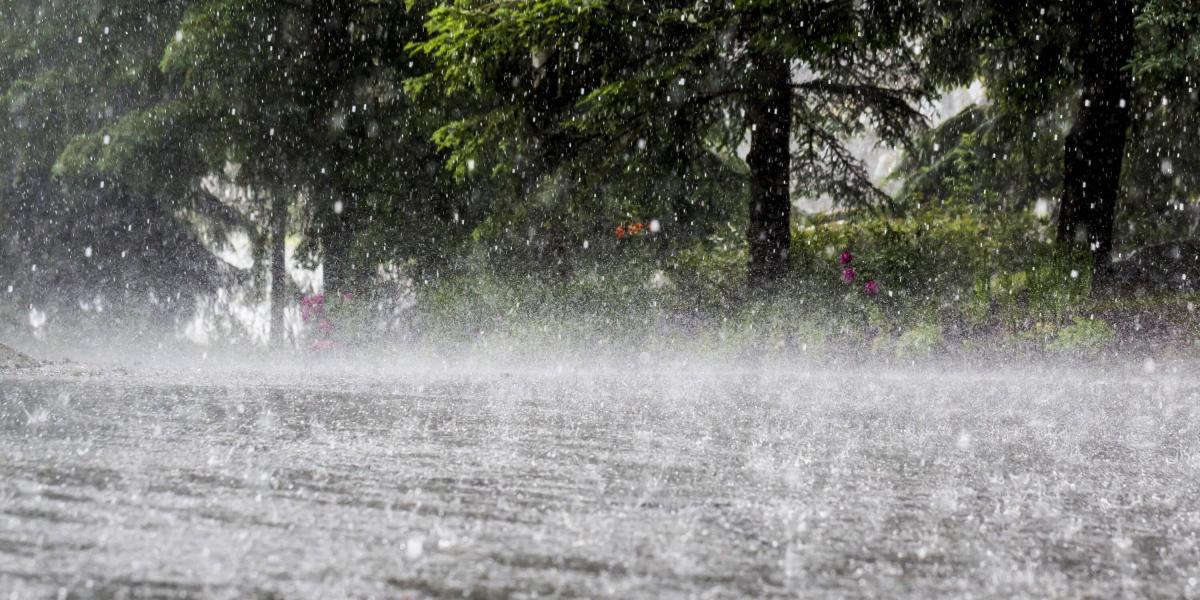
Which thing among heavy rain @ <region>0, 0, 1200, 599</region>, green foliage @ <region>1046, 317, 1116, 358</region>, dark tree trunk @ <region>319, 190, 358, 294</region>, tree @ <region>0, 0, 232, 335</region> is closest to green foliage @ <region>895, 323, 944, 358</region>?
heavy rain @ <region>0, 0, 1200, 599</region>

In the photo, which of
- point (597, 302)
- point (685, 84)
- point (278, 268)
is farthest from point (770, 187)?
point (278, 268)

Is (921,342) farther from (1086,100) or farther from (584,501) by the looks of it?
(584,501)

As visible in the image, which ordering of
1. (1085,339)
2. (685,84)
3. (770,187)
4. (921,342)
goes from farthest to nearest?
(770,187) < (685,84) < (921,342) < (1085,339)

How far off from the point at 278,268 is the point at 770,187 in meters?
8.49

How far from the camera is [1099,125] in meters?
9.97

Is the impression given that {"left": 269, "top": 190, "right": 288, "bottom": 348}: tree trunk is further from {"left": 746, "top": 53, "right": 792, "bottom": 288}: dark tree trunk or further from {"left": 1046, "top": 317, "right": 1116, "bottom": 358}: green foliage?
{"left": 1046, "top": 317, "right": 1116, "bottom": 358}: green foliage

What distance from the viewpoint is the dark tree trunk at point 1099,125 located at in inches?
385

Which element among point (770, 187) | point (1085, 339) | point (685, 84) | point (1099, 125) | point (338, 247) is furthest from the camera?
point (338, 247)

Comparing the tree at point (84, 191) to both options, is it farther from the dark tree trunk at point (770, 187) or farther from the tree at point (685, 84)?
the dark tree trunk at point (770, 187)

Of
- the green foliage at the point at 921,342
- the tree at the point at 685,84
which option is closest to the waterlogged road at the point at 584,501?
the green foliage at the point at 921,342

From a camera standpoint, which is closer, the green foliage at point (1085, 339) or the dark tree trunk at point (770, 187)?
the green foliage at point (1085, 339)

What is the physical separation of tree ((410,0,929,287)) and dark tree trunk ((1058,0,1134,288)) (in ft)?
5.39

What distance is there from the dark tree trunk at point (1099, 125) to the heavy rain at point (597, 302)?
0.04 meters

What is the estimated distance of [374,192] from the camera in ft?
47.3
